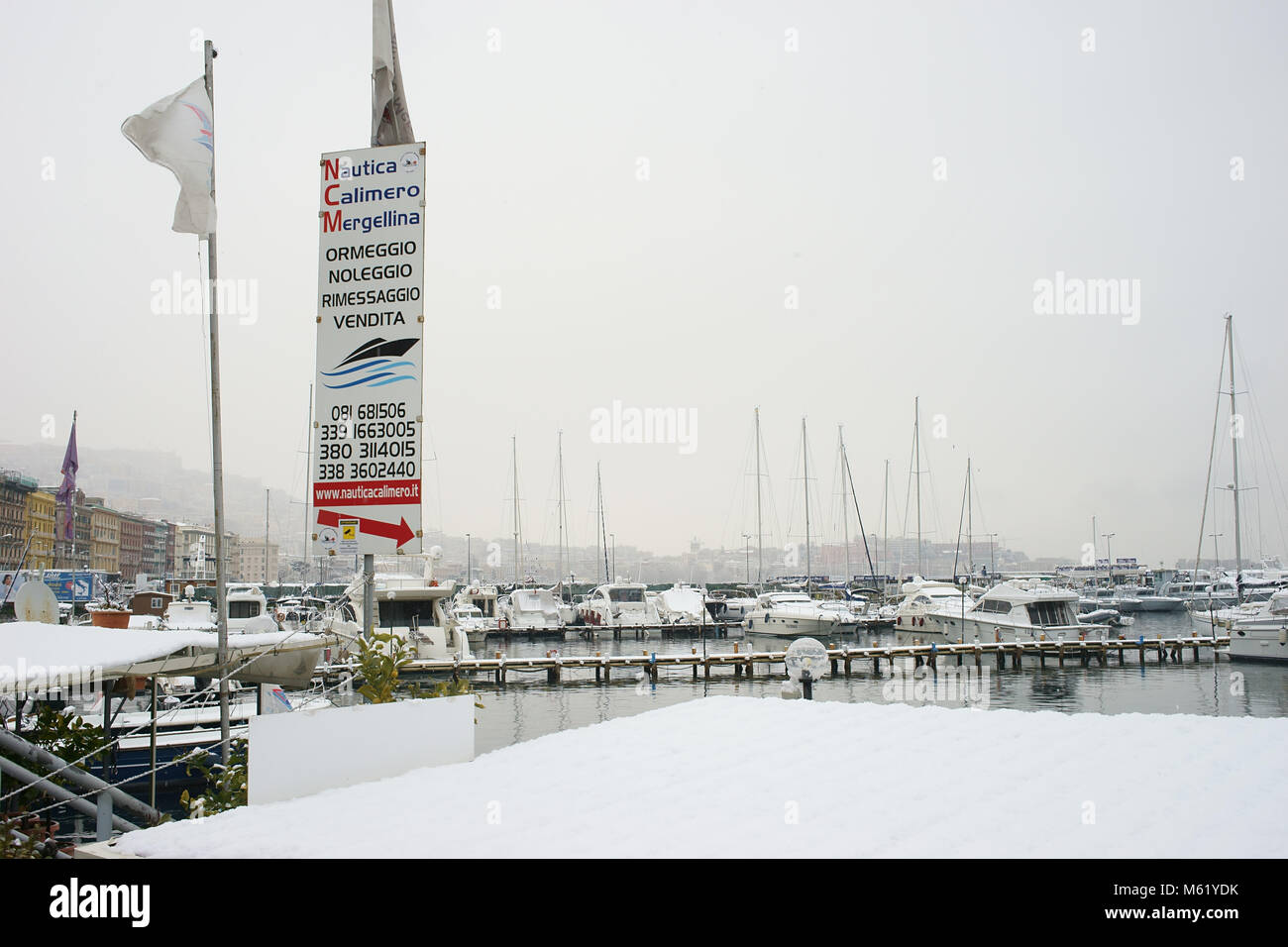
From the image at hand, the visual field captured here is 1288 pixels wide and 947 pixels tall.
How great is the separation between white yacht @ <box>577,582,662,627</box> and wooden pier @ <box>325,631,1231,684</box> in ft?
64.1

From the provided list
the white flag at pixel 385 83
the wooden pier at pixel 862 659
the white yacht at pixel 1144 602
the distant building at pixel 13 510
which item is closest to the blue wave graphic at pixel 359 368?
the white flag at pixel 385 83

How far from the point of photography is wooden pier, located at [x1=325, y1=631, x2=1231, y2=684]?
39156 mm

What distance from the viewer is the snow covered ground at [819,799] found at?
5.94 m

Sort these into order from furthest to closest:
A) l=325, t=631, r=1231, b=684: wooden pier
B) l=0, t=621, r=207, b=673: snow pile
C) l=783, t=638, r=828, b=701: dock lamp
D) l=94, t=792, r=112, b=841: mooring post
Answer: l=325, t=631, r=1231, b=684: wooden pier, l=783, t=638, r=828, b=701: dock lamp, l=94, t=792, r=112, b=841: mooring post, l=0, t=621, r=207, b=673: snow pile

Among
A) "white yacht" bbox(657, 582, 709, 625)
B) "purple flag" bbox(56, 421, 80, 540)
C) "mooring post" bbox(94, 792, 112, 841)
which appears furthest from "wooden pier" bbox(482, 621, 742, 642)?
"mooring post" bbox(94, 792, 112, 841)

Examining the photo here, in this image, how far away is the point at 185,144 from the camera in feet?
30.6

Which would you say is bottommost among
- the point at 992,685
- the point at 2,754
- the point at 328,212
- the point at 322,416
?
the point at 992,685

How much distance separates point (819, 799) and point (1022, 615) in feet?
149

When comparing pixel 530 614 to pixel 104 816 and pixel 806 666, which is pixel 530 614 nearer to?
pixel 806 666

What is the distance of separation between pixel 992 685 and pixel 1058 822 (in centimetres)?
3451

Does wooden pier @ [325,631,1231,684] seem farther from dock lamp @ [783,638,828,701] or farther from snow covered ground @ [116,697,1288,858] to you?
snow covered ground @ [116,697,1288,858]
